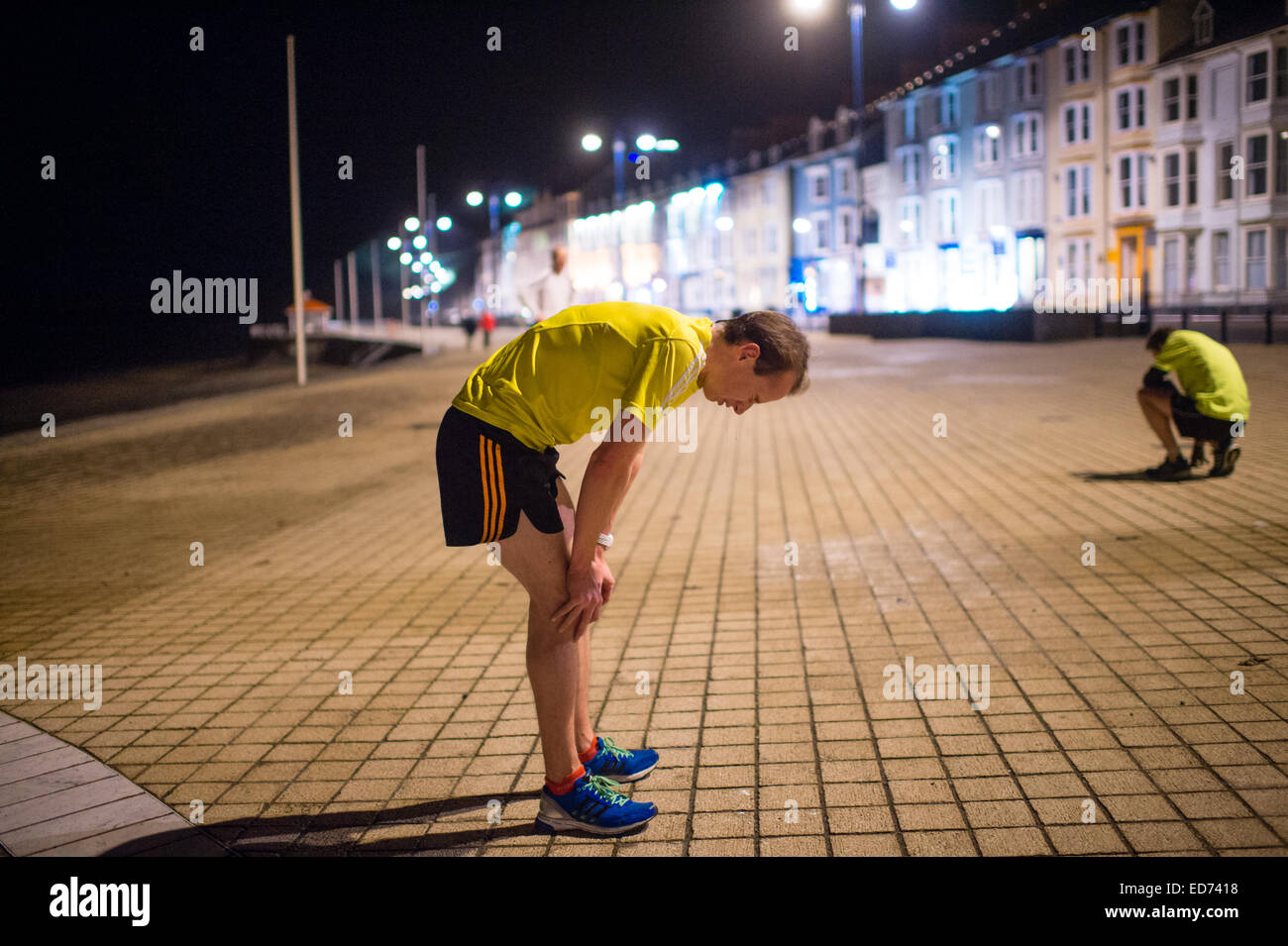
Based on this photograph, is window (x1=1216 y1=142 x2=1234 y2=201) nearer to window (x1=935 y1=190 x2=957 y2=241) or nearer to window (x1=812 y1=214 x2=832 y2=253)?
window (x1=935 y1=190 x2=957 y2=241)

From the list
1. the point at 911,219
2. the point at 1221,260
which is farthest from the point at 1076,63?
the point at 911,219

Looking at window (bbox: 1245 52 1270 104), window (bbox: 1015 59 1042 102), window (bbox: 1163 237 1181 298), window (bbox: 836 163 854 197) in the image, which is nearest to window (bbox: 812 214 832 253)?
window (bbox: 836 163 854 197)

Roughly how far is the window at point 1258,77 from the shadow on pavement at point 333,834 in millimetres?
45067

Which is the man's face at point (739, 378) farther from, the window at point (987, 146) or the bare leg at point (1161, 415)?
the window at point (987, 146)

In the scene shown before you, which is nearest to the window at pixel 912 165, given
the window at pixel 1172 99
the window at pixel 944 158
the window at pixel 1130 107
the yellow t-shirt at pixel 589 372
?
the window at pixel 944 158

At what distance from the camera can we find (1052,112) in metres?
47.8

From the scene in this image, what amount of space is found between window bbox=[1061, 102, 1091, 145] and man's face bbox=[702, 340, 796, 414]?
49449 mm

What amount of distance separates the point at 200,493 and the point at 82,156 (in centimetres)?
7629

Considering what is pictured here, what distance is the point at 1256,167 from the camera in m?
39.4

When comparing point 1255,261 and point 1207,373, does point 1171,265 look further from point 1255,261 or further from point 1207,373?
point 1207,373

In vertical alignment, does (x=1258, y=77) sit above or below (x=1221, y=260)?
above

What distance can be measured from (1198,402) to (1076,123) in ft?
141
